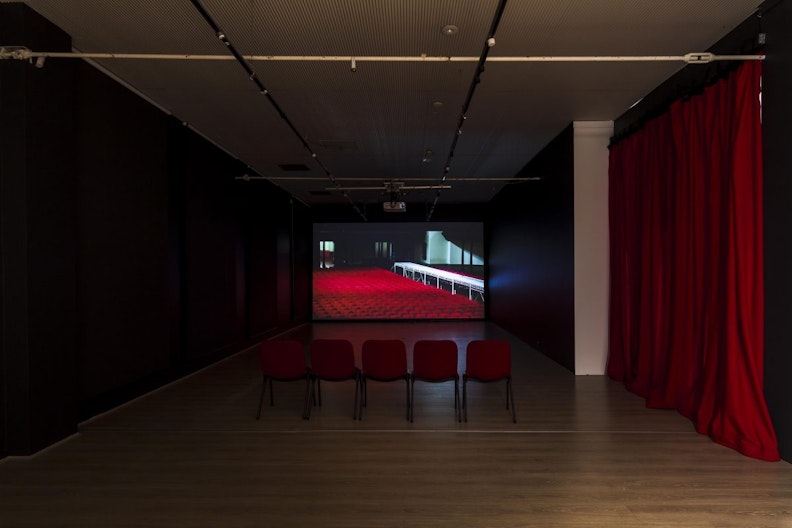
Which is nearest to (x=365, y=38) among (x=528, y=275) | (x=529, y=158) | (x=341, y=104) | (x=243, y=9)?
(x=243, y=9)

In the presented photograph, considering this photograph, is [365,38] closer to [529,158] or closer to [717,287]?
[717,287]

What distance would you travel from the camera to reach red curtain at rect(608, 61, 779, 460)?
3570 mm

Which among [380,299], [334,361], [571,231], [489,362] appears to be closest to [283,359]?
[334,361]

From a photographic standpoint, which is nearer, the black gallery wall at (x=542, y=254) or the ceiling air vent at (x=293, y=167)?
the black gallery wall at (x=542, y=254)

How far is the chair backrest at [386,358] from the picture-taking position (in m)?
4.53

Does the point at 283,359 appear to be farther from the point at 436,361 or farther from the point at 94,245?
the point at 94,245

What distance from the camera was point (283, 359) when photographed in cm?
463

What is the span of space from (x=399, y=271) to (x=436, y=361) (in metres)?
9.59

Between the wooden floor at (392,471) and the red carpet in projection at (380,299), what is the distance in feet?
29.0

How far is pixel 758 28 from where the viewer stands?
3637mm

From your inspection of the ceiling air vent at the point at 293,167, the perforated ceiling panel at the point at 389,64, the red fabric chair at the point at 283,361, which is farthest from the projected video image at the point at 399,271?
the red fabric chair at the point at 283,361

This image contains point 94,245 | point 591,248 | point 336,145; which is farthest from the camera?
point 336,145

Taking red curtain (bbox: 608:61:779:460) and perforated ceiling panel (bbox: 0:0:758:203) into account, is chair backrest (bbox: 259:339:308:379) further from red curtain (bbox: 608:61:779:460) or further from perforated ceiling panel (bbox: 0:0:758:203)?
red curtain (bbox: 608:61:779:460)

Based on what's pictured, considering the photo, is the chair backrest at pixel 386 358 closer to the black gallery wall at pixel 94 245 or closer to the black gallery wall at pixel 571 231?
the black gallery wall at pixel 94 245
